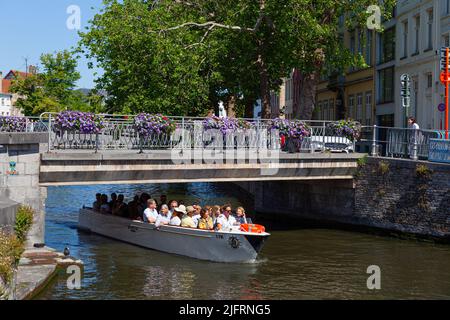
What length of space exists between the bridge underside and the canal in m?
2.19

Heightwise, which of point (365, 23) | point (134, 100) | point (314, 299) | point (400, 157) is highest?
point (365, 23)

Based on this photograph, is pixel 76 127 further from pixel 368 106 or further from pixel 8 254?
pixel 368 106

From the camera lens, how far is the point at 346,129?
2752 centimetres

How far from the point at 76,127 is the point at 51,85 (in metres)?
49.0

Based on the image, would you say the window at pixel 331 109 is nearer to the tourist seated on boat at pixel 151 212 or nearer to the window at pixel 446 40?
the window at pixel 446 40

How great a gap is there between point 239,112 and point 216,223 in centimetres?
2545

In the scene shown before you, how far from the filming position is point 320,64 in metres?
33.2

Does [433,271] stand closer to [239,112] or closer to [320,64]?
[320,64]

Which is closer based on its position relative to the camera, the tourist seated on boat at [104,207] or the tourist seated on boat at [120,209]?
the tourist seated on boat at [120,209]

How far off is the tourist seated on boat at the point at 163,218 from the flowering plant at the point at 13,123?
462 cm

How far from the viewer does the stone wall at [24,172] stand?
66.4ft

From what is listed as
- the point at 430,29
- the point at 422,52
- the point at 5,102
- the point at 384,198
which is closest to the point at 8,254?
the point at 384,198

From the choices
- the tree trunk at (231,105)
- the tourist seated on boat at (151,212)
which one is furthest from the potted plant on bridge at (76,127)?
the tree trunk at (231,105)
